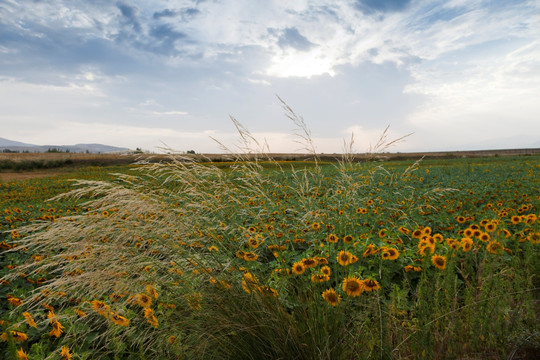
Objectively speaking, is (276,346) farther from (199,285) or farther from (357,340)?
(199,285)

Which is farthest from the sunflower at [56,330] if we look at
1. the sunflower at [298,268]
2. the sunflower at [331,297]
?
the sunflower at [331,297]

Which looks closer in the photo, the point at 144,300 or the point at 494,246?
the point at 144,300

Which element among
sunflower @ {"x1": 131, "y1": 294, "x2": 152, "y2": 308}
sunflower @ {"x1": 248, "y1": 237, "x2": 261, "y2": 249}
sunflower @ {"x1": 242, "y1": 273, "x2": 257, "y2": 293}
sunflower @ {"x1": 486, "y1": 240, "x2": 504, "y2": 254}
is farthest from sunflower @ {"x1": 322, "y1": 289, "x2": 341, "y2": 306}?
sunflower @ {"x1": 486, "y1": 240, "x2": 504, "y2": 254}

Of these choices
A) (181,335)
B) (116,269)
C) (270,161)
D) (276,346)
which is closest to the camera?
(276,346)

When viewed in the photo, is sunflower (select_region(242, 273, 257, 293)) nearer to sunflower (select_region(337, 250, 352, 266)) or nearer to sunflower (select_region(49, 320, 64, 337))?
sunflower (select_region(337, 250, 352, 266))

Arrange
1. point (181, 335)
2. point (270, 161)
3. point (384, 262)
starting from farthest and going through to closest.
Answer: point (384, 262), point (270, 161), point (181, 335)

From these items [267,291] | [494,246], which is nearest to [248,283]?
[267,291]

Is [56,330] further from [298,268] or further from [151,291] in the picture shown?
[298,268]

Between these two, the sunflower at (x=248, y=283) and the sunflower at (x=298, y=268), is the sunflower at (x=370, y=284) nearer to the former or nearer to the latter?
the sunflower at (x=298, y=268)

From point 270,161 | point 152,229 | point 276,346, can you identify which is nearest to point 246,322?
point 276,346

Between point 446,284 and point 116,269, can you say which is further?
point 116,269

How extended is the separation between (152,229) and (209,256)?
1.56 feet

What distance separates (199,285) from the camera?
2.22 metres

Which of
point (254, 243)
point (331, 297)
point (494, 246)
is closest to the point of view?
point (331, 297)
